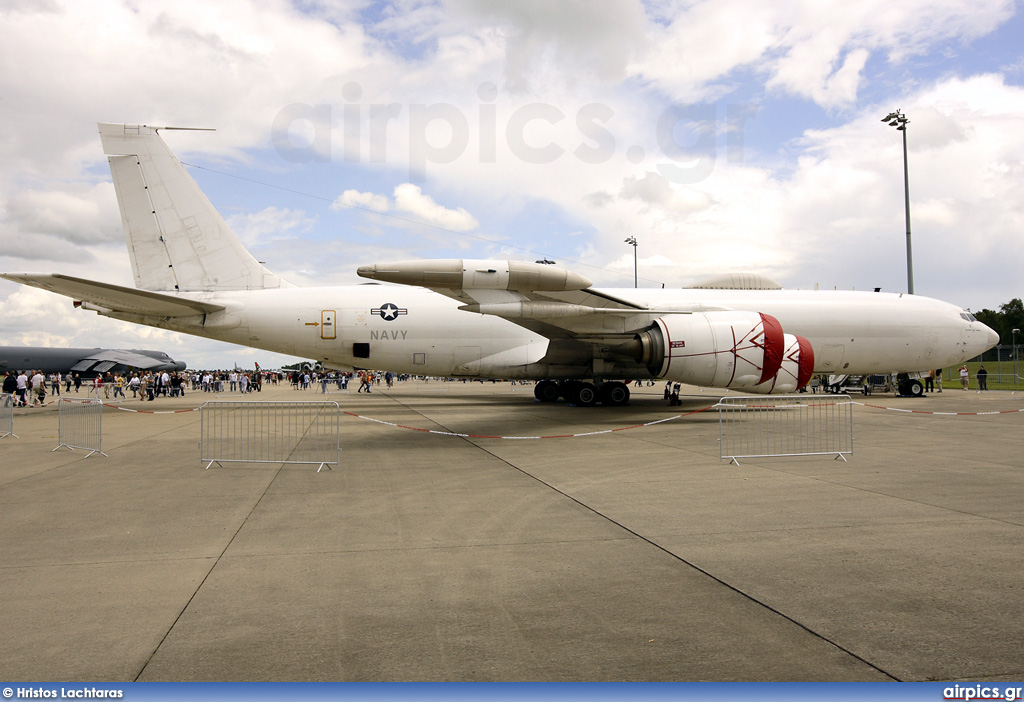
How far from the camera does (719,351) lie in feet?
41.7

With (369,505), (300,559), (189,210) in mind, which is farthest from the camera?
(189,210)

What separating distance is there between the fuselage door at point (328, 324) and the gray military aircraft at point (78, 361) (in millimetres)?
37835

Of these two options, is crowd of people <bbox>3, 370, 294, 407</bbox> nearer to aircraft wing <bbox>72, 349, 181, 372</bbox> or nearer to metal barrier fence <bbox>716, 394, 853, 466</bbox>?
aircraft wing <bbox>72, 349, 181, 372</bbox>

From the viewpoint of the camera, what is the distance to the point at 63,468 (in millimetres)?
8383

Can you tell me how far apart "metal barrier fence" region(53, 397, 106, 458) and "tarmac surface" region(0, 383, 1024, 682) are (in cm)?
180

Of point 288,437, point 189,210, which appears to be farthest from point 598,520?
point 189,210

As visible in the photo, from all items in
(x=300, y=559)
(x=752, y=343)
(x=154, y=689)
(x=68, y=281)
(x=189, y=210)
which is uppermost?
(x=189, y=210)

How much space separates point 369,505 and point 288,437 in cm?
655

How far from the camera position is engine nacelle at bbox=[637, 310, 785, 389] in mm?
12727

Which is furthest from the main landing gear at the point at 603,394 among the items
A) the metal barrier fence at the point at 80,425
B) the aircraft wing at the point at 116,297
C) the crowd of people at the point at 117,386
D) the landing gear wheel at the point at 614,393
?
the crowd of people at the point at 117,386

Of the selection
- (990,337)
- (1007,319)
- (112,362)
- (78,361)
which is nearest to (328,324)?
(990,337)

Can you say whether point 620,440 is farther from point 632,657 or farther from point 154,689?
Result: point 154,689

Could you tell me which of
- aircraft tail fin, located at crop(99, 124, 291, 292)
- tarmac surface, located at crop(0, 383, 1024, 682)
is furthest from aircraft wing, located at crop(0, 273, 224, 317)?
tarmac surface, located at crop(0, 383, 1024, 682)

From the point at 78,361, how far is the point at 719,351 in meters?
62.1
